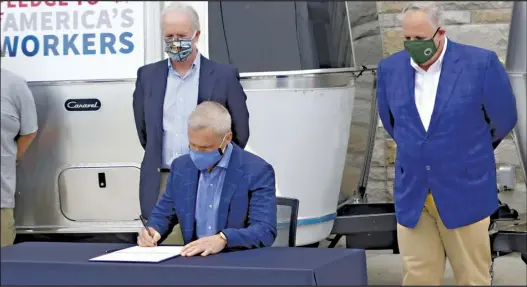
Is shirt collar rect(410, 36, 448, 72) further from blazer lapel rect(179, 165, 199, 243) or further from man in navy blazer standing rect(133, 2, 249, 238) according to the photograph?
blazer lapel rect(179, 165, 199, 243)

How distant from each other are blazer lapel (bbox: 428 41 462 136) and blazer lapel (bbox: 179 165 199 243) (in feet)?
3.29

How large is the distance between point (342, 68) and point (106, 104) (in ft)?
4.11

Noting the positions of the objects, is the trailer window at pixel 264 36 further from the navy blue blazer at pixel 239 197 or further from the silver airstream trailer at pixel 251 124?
the navy blue blazer at pixel 239 197

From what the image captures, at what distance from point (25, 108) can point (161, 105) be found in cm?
89

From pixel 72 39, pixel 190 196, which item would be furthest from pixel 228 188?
pixel 72 39

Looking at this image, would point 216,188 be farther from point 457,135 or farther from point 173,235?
point 457,135

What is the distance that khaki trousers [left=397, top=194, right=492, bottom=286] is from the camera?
4074 millimetres

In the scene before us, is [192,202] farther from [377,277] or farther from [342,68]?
[377,277]

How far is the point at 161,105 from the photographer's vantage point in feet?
15.0

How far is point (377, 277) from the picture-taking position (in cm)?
636

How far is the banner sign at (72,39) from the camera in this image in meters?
5.17

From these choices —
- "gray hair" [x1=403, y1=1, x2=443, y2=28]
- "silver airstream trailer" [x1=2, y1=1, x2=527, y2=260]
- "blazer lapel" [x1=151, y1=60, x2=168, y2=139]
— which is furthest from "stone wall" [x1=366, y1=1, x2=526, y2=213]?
"gray hair" [x1=403, y1=1, x2=443, y2=28]

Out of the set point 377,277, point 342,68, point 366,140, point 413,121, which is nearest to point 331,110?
point 342,68

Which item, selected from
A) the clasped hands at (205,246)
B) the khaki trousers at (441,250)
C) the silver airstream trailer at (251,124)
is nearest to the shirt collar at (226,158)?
the clasped hands at (205,246)
